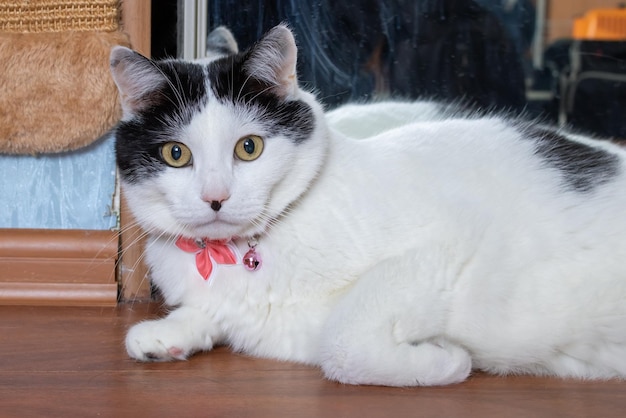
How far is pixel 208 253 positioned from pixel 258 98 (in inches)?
11.8

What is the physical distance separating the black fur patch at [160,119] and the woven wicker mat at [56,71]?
17.4 inches

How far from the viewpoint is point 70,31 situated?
1.78 m

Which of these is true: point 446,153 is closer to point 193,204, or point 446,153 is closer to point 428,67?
point 193,204

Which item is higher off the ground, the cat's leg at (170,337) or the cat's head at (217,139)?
the cat's head at (217,139)

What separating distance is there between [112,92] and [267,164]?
2.10 feet

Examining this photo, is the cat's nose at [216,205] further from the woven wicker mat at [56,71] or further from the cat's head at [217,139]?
the woven wicker mat at [56,71]

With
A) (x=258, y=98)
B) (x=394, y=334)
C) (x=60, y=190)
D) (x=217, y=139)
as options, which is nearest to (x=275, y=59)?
(x=258, y=98)

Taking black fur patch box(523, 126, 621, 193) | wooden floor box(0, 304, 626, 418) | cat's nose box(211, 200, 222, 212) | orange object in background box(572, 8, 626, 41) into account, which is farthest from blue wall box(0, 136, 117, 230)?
Result: orange object in background box(572, 8, 626, 41)

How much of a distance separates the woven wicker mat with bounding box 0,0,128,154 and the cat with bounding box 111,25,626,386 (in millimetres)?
436

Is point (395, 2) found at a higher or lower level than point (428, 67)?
higher

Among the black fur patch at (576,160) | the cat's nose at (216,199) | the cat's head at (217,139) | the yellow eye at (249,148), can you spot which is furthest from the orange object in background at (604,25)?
the cat's nose at (216,199)

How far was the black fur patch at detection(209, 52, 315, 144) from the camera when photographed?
1.33 meters

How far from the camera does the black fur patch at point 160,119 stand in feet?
4.31

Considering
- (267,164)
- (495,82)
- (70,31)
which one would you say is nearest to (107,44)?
(70,31)
